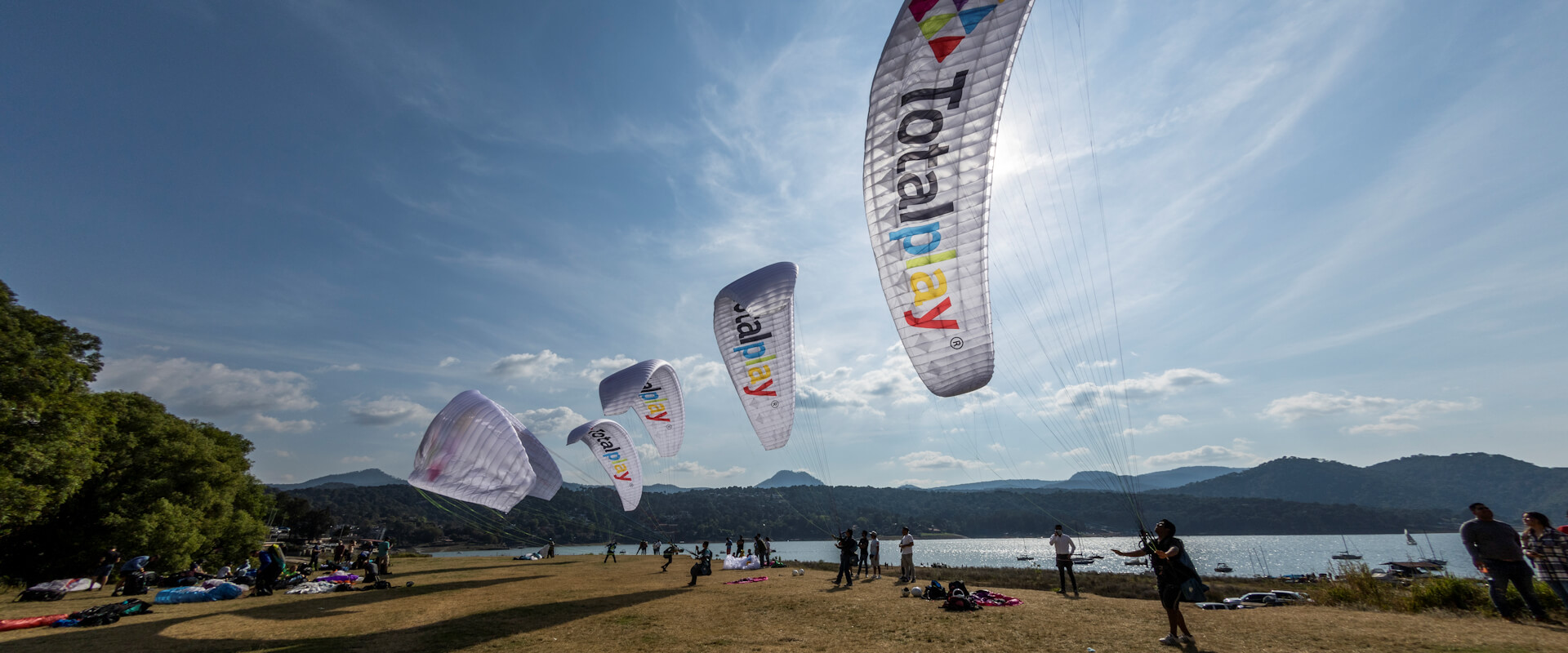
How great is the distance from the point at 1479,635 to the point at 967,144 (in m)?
8.73

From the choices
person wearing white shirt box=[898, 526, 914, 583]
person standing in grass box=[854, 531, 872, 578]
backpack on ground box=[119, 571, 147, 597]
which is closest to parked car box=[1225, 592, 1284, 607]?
person wearing white shirt box=[898, 526, 914, 583]

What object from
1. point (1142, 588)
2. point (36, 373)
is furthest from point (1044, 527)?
point (36, 373)

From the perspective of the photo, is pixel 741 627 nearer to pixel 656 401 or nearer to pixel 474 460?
pixel 474 460

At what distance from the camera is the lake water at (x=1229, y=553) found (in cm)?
7400

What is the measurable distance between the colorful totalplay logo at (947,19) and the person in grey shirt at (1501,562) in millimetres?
9416

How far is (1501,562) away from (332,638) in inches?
632

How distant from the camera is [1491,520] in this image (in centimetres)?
779

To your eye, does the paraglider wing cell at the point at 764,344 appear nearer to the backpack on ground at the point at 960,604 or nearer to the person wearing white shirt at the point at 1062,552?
the person wearing white shirt at the point at 1062,552

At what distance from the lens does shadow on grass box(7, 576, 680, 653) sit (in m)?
7.91

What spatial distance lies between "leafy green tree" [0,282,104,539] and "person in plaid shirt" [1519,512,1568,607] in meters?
28.6

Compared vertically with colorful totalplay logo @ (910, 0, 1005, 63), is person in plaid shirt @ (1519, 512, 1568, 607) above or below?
below

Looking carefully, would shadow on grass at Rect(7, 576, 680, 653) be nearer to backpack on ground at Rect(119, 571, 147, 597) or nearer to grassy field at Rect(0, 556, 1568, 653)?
grassy field at Rect(0, 556, 1568, 653)

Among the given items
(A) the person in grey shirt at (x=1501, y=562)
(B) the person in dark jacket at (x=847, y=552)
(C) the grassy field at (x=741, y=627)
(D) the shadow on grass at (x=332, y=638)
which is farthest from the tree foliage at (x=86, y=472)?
(A) the person in grey shirt at (x=1501, y=562)

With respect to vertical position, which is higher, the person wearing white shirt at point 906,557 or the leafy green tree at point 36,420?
the leafy green tree at point 36,420
